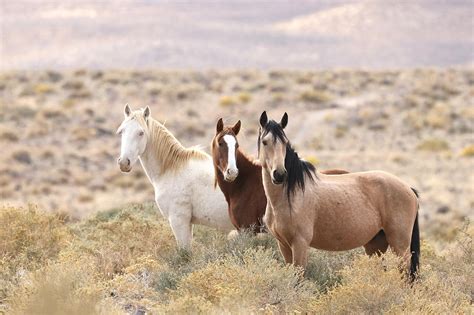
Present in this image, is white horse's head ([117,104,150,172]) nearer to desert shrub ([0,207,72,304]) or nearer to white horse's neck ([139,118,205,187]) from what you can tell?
white horse's neck ([139,118,205,187])

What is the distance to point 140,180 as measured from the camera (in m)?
29.5

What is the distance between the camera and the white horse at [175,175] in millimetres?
Answer: 10000

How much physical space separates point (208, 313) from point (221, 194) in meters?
3.44

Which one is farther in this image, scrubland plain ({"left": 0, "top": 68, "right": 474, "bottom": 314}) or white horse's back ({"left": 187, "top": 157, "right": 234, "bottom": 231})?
white horse's back ({"left": 187, "top": 157, "right": 234, "bottom": 231})

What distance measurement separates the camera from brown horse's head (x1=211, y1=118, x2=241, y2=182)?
356 inches

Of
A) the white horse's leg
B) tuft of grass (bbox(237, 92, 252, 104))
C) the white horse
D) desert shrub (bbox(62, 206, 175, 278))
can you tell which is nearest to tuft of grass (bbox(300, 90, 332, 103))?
tuft of grass (bbox(237, 92, 252, 104))

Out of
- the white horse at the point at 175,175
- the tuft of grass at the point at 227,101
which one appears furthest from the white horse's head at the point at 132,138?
the tuft of grass at the point at 227,101

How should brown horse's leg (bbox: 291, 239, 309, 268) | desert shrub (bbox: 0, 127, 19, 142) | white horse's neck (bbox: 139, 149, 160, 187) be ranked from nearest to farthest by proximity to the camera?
brown horse's leg (bbox: 291, 239, 309, 268)
white horse's neck (bbox: 139, 149, 160, 187)
desert shrub (bbox: 0, 127, 19, 142)

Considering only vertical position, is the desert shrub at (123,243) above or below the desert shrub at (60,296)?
below

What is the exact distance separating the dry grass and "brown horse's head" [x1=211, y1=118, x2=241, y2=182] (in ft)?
2.42

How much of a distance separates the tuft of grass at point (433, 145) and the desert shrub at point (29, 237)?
2361cm

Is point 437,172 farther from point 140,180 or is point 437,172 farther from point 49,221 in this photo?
point 49,221

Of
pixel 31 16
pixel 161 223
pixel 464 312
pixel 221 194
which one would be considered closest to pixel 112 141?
pixel 161 223

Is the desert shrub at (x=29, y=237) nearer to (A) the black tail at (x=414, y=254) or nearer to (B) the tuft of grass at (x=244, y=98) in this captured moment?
(A) the black tail at (x=414, y=254)
